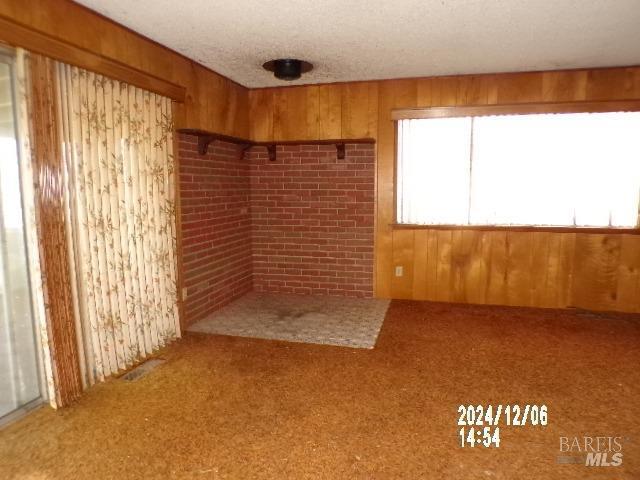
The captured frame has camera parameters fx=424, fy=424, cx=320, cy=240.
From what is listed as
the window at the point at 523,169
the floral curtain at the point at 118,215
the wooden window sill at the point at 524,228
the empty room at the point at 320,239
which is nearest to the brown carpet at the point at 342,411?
the empty room at the point at 320,239

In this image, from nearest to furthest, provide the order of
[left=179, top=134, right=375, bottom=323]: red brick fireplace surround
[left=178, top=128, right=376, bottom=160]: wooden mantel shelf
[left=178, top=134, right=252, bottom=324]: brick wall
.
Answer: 1. [left=178, top=134, right=252, bottom=324]: brick wall
2. [left=178, top=128, right=376, bottom=160]: wooden mantel shelf
3. [left=179, top=134, right=375, bottom=323]: red brick fireplace surround

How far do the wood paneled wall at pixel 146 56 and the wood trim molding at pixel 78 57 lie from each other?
24mm

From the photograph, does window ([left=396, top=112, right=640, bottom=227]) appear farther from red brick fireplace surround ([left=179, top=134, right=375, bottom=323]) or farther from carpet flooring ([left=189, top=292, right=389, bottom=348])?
carpet flooring ([left=189, top=292, right=389, bottom=348])

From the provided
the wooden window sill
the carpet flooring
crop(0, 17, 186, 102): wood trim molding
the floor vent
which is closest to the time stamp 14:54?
the carpet flooring

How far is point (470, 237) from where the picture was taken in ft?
13.6

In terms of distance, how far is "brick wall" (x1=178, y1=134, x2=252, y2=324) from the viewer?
3.55 meters

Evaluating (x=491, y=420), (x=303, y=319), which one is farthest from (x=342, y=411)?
(x=303, y=319)

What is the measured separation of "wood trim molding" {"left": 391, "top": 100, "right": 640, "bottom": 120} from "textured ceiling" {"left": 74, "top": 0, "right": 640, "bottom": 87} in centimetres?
32

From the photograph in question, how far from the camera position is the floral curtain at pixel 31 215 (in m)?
2.10

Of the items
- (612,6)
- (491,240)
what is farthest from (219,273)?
(612,6)

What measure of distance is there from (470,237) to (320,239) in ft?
5.02

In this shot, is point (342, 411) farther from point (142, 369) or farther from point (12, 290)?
point (12, 290)

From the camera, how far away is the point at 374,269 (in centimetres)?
446

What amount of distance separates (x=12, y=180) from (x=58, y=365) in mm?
1000
